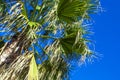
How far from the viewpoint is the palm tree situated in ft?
31.7

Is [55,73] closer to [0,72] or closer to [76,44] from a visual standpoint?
[76,44]

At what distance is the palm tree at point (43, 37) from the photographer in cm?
966

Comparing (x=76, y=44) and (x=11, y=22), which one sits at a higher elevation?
(x=11, y=22)

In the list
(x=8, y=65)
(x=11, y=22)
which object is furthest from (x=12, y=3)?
(x=8, y=65)

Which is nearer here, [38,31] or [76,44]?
[38,31]

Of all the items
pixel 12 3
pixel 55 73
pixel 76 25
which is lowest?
pixel 55 73

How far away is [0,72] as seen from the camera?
951 centimetres

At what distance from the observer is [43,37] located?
10.2m

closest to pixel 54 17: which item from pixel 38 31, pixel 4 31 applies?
pixel 38 31

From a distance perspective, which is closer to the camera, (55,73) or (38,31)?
(38,31)

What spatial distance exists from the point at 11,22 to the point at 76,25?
1.58 meters

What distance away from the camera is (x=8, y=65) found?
967cm

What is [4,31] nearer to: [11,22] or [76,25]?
[11,22]

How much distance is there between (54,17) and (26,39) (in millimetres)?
742
